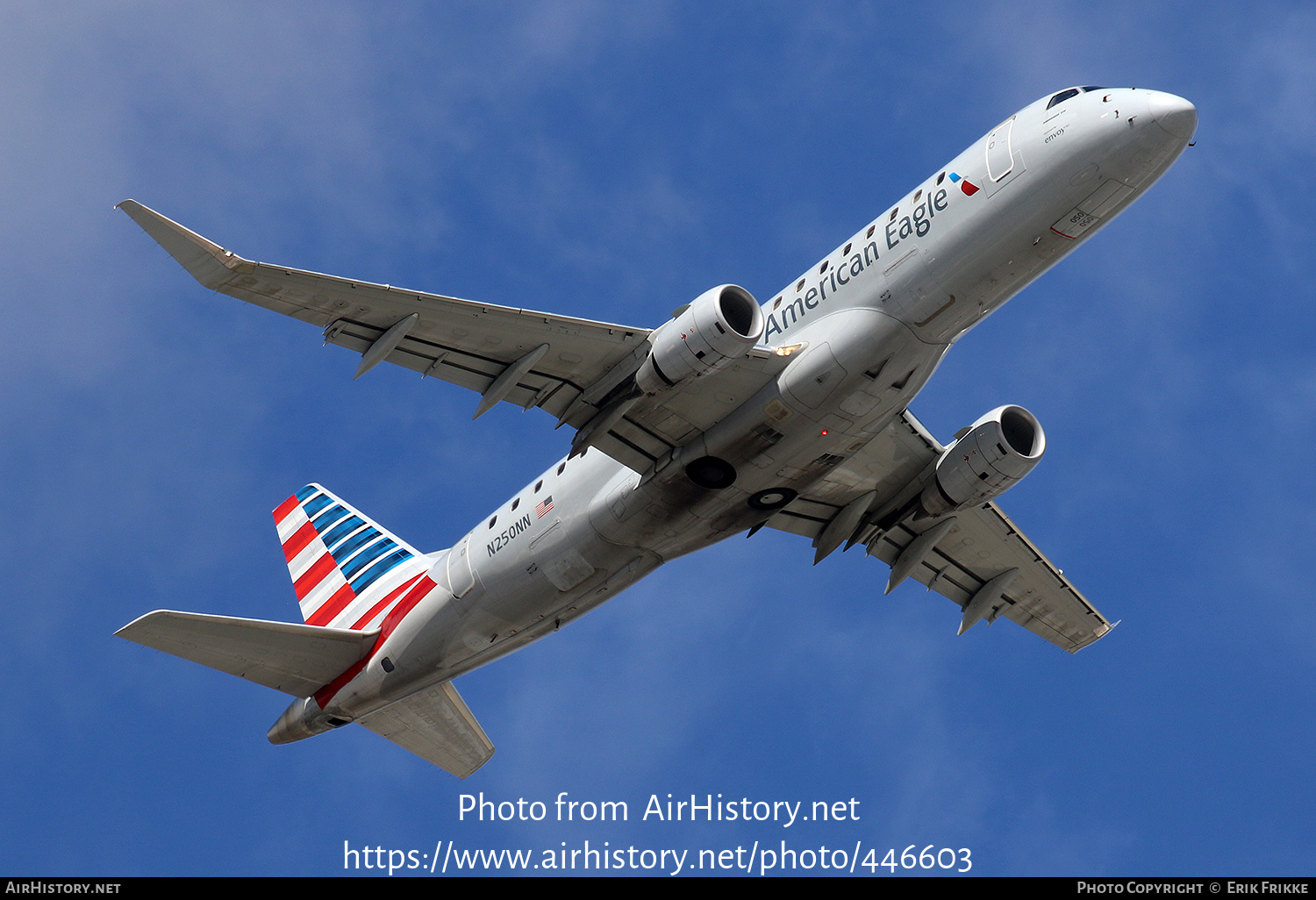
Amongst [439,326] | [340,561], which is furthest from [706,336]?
[340,561]

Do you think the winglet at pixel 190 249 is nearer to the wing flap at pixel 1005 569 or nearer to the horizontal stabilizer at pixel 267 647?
the horizontal stabilizer at pixel 267 647

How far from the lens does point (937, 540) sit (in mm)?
34219

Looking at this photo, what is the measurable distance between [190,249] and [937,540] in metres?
19.3

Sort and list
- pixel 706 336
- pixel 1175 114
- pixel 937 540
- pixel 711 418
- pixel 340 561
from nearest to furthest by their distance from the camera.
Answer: pixel 1175 114 → pixel 706 336 → pixel 711 418 → pixel 937 540 → pixel 340 561

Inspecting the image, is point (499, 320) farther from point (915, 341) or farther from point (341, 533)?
point (341, 533)

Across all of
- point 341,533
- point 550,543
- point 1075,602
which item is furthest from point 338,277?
point 1075,602

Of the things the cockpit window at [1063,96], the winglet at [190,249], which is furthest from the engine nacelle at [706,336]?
the winglet at [190,249]

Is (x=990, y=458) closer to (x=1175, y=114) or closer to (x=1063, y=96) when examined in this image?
(x=1063, y=96)

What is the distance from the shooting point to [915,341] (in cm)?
2659

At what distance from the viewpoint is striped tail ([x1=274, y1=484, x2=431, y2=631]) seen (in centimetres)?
3500

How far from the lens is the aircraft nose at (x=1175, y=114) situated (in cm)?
2467

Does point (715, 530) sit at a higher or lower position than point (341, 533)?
lower

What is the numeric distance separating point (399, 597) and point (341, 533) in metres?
6.32

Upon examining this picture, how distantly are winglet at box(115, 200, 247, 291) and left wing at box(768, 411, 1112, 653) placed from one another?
1378cm
